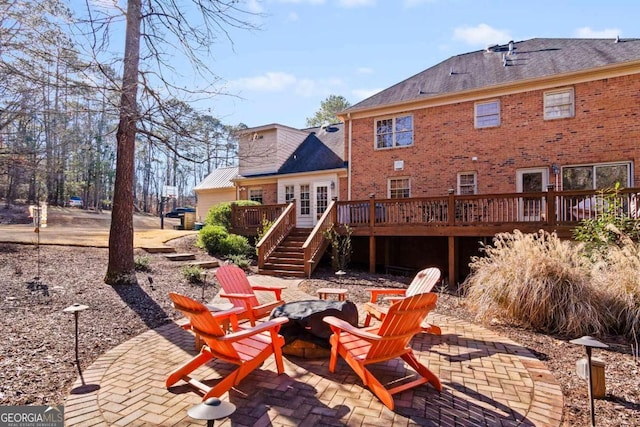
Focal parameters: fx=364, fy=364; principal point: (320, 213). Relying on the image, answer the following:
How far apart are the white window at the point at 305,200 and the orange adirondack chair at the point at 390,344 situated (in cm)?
1257

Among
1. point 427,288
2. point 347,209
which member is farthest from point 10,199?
point 427,288

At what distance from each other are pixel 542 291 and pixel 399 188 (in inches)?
346

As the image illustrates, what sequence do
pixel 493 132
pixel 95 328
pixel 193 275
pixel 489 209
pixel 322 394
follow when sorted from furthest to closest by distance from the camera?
pixel 493 132 < pixel 489 209 < pixel 193 275 < pixel 95 328 < pixel 322 394

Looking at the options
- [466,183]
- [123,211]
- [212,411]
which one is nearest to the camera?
[212,411]

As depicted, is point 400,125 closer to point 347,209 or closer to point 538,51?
point 347,209

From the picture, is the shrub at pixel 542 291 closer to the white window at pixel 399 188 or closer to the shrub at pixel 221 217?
the white window at pixel 399 188

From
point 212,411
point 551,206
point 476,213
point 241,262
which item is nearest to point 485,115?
point 476,213

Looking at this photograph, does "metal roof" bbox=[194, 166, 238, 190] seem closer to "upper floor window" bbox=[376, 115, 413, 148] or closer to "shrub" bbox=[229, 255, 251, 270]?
"upper floor window" bbox=[376, 115, 413, 148]

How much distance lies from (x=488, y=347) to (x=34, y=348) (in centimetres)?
525

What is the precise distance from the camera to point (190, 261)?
10.9 meters

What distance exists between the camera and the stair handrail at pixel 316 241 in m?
9.89

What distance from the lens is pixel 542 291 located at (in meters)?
5.08

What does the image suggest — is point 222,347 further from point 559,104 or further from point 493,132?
point 559,104

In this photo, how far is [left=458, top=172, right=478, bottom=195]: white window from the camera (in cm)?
1237
